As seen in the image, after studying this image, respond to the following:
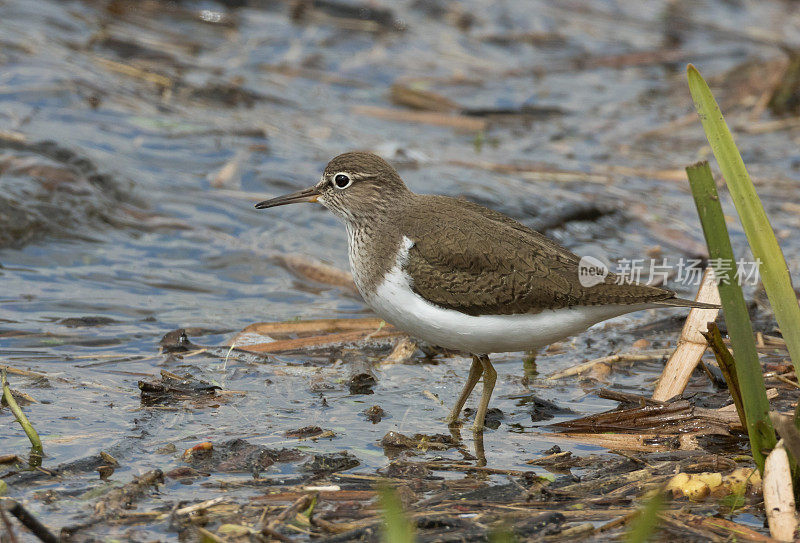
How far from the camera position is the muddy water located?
592cm

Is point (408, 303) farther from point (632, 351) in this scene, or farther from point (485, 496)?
point (632, 351)

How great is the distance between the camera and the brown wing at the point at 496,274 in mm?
5707

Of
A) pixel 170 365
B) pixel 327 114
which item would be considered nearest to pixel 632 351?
pixel 170 365

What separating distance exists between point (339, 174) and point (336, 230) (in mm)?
3062

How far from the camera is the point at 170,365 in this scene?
644 centimetres

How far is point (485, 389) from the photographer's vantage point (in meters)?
6.01

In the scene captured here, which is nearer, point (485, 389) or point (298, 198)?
point (485, 389)

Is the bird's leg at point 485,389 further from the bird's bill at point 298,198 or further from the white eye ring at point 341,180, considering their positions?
the bird's bill at point 298,198

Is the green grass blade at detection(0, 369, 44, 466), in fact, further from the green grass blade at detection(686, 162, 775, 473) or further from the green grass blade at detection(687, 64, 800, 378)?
the green grass blade at detection(687, 64, 800, 378)

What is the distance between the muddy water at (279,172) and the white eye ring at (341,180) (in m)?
1.22

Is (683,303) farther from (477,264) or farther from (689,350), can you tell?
(477,264)

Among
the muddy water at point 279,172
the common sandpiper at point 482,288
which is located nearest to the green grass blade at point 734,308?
the muddy water at point 279,172

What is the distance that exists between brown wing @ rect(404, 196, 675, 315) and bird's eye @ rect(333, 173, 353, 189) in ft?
3.03

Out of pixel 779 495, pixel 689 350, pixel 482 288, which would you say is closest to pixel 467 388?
pixel 482 288
